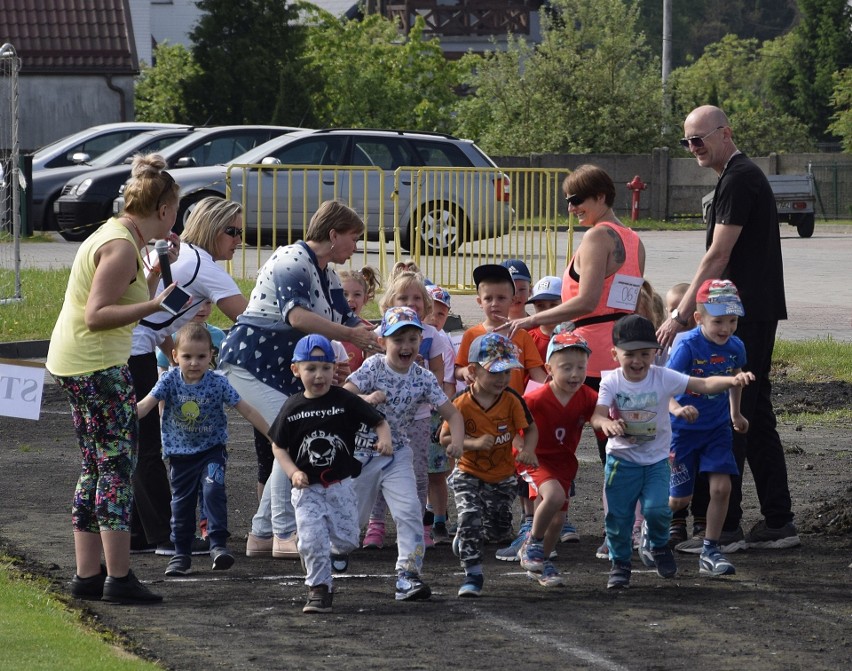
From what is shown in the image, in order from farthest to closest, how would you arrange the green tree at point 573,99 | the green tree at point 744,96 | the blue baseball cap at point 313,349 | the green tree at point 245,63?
the green tree at point 744,96 < the green tree at point 573,99 < the green tree at point 245,63 < the blue baseball cap at point 313,349

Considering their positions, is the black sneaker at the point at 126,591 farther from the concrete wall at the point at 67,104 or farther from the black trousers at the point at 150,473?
the concrete wall at the point at 67,104

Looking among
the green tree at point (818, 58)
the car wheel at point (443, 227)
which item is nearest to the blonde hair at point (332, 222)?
the car wheel at point (443, 227)

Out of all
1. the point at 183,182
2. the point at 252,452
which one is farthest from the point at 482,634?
the point at 183,182

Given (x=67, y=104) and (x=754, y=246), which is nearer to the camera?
(x=754, y=246)

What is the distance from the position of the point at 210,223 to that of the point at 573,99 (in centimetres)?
3731

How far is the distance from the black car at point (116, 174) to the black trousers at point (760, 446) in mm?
16695

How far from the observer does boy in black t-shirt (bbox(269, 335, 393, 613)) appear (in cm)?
664

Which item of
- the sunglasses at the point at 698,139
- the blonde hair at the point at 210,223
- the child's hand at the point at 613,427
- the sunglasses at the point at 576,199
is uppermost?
the sunglasses at the point at 698,139

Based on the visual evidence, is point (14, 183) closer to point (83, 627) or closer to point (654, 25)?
point (83, 627)

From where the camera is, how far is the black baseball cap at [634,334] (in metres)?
6.91

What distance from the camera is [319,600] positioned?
6.46m

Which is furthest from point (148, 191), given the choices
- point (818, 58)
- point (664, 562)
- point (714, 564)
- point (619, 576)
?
point (818, 58)

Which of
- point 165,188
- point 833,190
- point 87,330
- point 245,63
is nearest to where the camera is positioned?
point 87,330

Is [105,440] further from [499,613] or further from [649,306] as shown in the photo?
[649,306]
